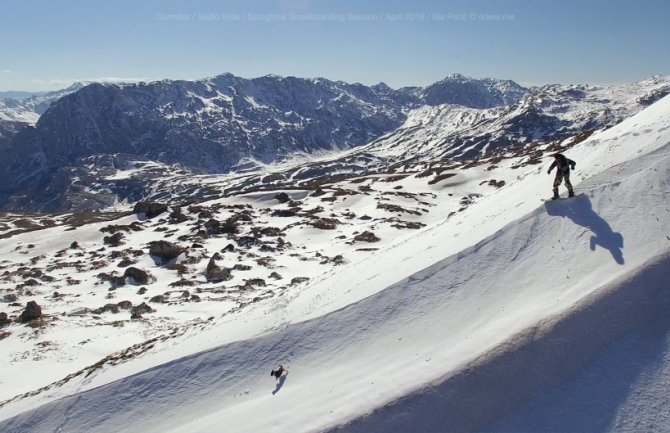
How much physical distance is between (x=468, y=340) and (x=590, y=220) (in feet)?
21.3

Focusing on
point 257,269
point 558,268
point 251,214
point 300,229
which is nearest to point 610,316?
point 558,268

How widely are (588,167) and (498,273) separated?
293 inches

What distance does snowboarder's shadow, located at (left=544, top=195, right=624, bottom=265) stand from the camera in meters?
13.6

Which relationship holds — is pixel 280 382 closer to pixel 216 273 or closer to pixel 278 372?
pixel 278 372

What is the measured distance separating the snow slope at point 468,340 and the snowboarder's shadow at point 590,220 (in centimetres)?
5

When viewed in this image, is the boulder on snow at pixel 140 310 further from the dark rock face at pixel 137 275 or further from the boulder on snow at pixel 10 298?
the boulder on snow at pixel 10 298

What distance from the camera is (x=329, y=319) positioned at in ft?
54.1

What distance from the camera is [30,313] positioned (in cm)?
3234

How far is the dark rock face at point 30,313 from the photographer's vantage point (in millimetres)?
32188

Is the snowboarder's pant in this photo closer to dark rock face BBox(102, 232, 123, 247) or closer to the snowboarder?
the snowboarder

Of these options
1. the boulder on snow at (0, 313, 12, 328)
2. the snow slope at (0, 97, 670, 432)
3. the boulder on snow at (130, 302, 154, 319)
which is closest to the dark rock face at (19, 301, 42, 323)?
the boulder on snow at (0, 313, 12, 328)

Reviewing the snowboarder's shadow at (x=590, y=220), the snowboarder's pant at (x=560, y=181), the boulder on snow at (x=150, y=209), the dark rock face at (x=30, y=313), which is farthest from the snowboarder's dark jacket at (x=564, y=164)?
the boulder on snow at (x=150, y=209)

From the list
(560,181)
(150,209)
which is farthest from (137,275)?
(150,209)

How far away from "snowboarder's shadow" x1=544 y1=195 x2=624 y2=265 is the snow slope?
2.1 inches
